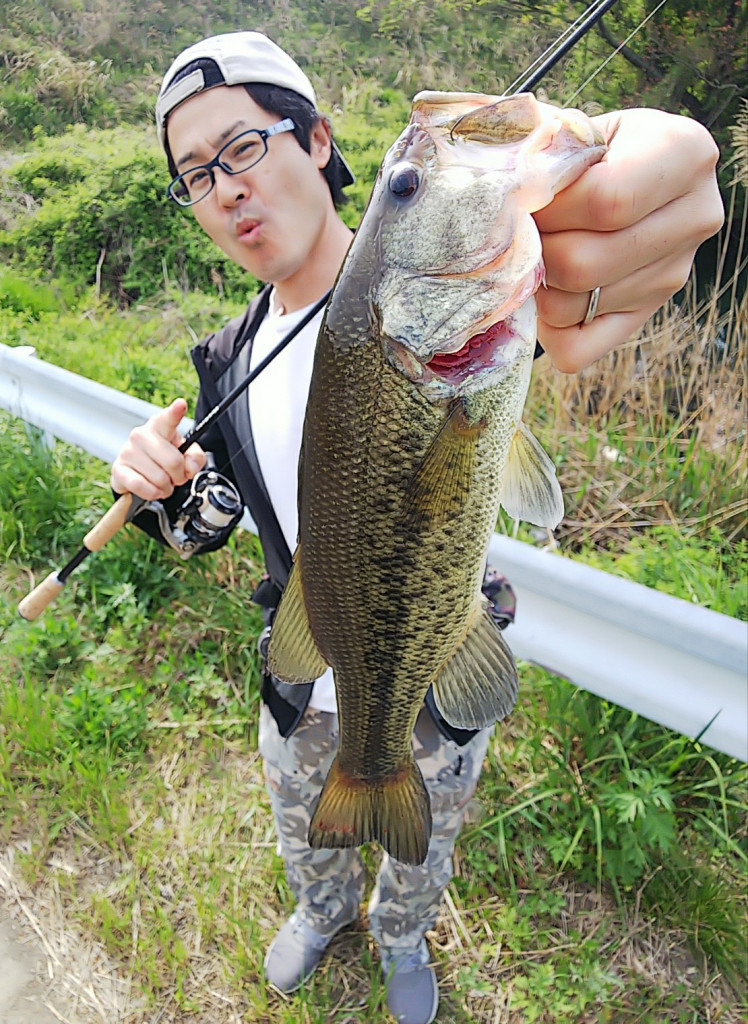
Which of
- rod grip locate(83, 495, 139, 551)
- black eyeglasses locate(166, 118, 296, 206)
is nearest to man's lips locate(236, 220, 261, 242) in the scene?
black eyeglasses locate(166, 118, 296, 206)

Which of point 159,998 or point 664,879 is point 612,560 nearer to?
point 664,879

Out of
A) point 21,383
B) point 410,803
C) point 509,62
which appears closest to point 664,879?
point 410,803

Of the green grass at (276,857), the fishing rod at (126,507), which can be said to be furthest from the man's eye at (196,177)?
the green grass at (276,857)

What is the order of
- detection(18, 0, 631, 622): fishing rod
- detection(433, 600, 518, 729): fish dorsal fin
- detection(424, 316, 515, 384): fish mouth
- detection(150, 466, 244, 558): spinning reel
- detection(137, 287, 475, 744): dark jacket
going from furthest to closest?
1. detection(150, 466, 244, 558): spinning reel
2. detection(137, 287, 475, 744): dark jacket
3. detection(18, 0, 631, 622): fishing rod
4. detection(433, 600, 518, 729): fish dorsal fin
5. detection(424, 316, 515, 384): fish mouth

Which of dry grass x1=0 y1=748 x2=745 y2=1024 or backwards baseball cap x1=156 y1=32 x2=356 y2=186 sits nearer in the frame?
backwards baseball cap x1=156 y1=32 x2=356 y2=186

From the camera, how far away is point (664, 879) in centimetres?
207

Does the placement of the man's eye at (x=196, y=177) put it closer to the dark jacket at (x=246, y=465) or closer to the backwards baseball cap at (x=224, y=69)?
the backwards baseball cap at (x=224, y=69)

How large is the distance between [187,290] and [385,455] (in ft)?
16.4

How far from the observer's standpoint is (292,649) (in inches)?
51.9

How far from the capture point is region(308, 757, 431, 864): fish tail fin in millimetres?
1487

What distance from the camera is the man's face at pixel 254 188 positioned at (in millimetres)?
1722

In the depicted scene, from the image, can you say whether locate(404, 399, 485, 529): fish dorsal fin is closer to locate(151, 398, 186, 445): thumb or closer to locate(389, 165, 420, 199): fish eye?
locate(389, 165, 420, 199): fish eye

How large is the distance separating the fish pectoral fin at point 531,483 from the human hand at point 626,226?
0.46 ft

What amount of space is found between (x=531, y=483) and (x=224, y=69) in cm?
132
